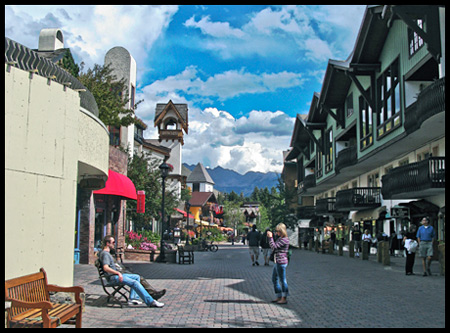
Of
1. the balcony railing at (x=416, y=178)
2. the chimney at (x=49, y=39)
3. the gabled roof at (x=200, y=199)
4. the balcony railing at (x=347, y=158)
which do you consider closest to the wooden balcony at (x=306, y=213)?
the balcony railing at (x=347, y=158)

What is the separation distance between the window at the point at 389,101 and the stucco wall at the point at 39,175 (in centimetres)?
1966

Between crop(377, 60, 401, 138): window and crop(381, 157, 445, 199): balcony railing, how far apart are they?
2.68m

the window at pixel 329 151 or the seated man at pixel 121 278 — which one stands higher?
the window at pixel 329 151

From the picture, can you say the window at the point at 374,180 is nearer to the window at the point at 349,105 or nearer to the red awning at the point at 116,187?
the window at the point at 349,105

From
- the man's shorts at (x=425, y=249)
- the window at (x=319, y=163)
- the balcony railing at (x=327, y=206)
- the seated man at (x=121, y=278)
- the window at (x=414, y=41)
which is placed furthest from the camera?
the window at (x=319, y=163)

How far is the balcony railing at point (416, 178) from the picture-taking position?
21.4 m

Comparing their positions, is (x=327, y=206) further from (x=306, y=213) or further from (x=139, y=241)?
(x=139, y=241)

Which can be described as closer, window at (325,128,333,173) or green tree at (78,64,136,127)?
green tree at (78,64,136,127)

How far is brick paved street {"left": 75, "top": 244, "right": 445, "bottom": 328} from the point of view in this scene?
842 cm

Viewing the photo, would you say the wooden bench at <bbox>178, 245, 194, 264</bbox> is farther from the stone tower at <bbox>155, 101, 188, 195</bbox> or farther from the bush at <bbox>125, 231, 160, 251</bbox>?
the stone tower at <bbox>155, 101, 188, 195</bbox>

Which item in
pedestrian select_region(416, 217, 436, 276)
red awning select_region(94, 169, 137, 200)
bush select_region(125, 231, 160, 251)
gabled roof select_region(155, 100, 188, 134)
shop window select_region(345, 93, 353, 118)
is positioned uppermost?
gabled roof select_region(155, 100, 188, 134)

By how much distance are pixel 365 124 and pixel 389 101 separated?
454 cm

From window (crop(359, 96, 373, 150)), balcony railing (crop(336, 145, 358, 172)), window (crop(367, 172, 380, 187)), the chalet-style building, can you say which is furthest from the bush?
window (crop(367, 172, 380, 187))

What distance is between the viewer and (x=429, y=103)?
20.1 meters
